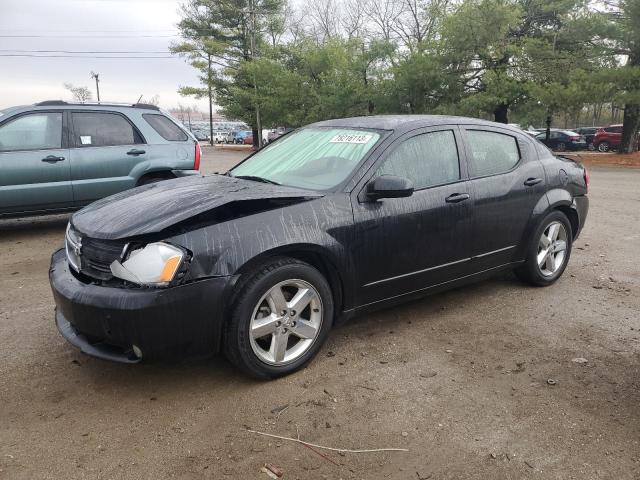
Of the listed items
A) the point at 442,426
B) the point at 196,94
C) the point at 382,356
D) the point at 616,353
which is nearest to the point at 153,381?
the point at 382,356

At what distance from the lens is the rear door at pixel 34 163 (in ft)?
20.8

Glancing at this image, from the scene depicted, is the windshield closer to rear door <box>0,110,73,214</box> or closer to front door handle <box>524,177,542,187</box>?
front door handle <box>524,177,542,187</box>

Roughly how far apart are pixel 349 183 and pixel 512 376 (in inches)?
62.2

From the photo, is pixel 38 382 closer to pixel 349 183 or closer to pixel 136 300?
pixel 136 300

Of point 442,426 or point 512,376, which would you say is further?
point 512,376

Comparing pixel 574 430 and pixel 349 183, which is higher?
pixel 349 183

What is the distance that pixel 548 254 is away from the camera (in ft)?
15.5

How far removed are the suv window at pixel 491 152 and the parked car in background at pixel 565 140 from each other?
29281 millimetres

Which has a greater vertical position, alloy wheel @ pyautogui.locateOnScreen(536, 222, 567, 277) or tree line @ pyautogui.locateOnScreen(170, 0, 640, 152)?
tree line @ pyautogui.locateOnScreen(170, 0, 640, 152)

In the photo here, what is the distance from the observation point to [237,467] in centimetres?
233

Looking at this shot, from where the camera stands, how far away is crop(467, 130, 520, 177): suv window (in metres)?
4.11

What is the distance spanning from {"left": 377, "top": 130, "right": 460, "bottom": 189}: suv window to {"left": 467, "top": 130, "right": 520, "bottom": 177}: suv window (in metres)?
0.21

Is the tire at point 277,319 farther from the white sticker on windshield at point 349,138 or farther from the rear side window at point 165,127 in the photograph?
the rear side window at point 165,127

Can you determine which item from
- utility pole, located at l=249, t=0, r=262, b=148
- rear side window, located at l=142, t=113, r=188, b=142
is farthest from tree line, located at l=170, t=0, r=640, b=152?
rear side window, located at l=142, t=113, r=188, b=142
